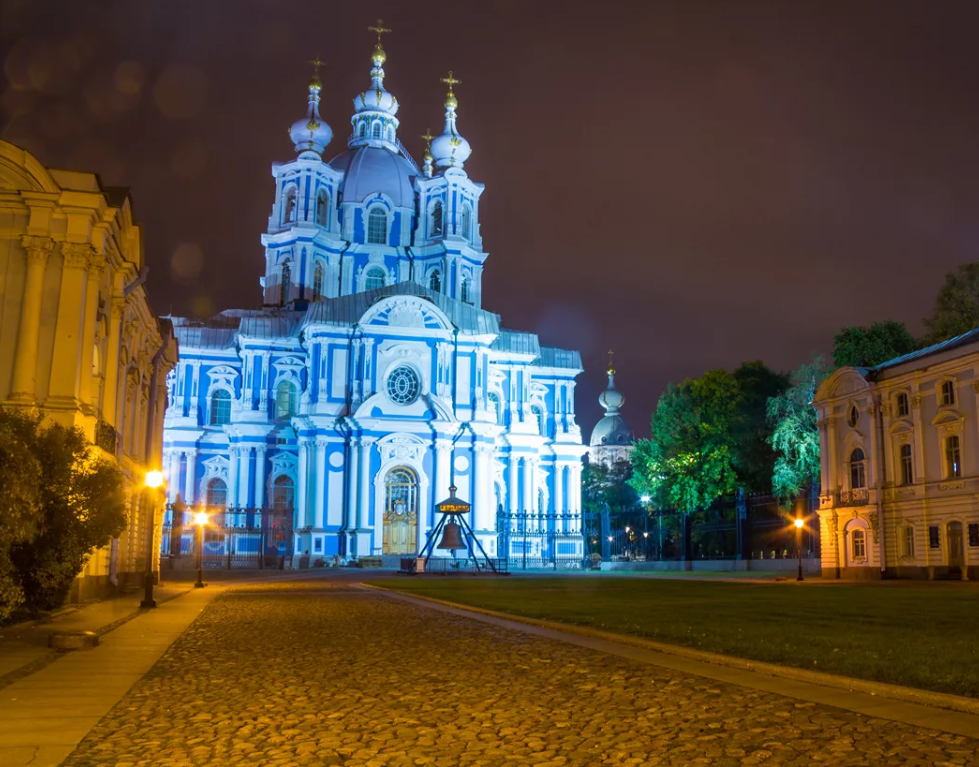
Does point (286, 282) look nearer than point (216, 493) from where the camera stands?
No

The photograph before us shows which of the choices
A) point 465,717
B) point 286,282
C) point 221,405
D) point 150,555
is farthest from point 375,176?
point 465,717

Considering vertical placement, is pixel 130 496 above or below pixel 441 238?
below

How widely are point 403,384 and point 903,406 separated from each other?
3101 cm

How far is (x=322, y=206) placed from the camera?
7506cm

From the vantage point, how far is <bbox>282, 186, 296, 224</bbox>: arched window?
74500mm

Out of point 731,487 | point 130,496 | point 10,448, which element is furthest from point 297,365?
point 10,448

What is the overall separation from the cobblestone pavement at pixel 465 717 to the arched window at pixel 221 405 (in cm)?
5616

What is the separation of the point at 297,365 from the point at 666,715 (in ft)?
201

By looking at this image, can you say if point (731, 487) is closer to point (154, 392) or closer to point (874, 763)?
point (154, 392)

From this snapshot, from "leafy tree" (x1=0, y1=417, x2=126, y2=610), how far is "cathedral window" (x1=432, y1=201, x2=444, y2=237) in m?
58.7

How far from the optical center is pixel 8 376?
23062 millimetres

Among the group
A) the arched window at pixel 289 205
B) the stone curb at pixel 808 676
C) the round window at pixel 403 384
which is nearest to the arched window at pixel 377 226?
the arched window at pixel 289 205

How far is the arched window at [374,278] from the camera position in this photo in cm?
7525

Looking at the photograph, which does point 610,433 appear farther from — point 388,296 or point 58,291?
point 58,291
